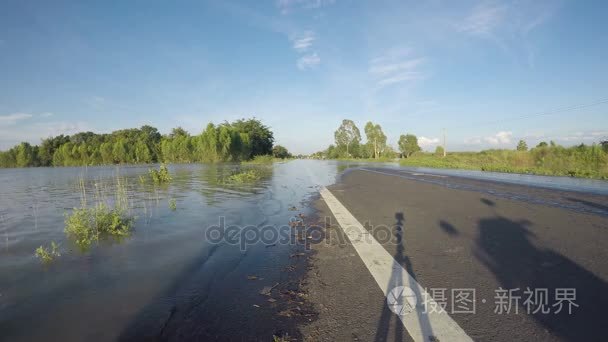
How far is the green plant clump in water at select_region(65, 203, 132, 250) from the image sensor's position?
5949mm

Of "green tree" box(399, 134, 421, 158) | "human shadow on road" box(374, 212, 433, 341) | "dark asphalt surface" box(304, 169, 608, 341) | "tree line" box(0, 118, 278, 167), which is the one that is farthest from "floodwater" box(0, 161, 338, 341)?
"green tree" box(399, 134, 421, 158)

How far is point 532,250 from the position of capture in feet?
14.8

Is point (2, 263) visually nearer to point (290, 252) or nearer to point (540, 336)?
point (290, 252)

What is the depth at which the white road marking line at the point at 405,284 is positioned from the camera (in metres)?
2.38

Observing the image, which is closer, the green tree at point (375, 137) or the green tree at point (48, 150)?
the green tree at point (48, 150)

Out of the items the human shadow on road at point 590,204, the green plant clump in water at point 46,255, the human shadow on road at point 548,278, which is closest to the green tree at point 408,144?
the human shadow on road at point 590,204

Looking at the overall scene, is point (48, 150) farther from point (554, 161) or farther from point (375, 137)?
point (554, 161)

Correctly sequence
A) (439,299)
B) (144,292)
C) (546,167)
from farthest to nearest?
1. (546,167)
2. (144,292)
3. (439,299)

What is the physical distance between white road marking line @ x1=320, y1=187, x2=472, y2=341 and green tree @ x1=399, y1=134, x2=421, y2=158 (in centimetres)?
11422

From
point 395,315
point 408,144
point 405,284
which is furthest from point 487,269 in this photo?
point 408,144

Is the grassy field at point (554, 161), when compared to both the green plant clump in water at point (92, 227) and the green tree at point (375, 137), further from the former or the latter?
the green tree at point (375, 137)

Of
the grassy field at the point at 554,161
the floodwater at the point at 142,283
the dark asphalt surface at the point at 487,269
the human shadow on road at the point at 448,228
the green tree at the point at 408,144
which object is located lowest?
the floodwater at the point at 142,283

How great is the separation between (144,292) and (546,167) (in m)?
34.0

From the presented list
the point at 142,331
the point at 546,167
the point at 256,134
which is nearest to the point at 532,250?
the point at 142,331
